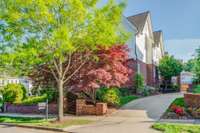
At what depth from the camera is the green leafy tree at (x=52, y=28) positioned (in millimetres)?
16969

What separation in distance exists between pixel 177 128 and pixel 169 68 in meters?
28.2

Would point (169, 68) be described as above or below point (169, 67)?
below

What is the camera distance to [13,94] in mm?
28062

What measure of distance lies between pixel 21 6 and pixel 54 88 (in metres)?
8.15

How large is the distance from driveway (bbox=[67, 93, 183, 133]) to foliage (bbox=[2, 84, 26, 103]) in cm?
976

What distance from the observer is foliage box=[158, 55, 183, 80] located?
138 ft

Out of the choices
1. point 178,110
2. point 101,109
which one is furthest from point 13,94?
point 178,110

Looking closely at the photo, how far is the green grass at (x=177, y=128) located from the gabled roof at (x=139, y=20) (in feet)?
67.4

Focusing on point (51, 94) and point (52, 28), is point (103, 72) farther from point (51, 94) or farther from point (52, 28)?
point (51, 94)

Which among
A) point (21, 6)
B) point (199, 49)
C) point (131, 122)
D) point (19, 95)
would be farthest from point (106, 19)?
point (199, 49)

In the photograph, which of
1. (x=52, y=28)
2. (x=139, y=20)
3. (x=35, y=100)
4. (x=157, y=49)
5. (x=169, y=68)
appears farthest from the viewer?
(x=157, y=49)

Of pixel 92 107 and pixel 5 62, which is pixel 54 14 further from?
pixel 92 107

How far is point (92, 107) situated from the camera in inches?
834

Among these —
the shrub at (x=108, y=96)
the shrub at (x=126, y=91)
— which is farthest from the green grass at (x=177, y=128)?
the shrub at (x=126, y=91)
